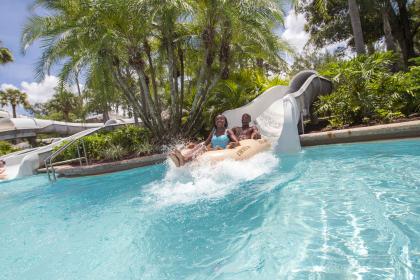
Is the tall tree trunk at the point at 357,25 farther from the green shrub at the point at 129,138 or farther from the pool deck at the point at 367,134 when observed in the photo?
the green shrub at the point at 129,138

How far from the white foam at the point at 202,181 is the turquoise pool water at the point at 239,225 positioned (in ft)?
0.07

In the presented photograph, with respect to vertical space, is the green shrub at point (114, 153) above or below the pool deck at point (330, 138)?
above

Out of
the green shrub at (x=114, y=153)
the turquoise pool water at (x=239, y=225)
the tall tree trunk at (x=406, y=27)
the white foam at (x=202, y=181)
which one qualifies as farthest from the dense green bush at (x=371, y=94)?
the tall tree trunk at (x=406, y=27)

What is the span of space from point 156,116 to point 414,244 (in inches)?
363

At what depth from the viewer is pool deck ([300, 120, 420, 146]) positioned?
6.90 m

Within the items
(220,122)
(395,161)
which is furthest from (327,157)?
(220,122)

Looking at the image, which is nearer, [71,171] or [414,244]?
[414,244]

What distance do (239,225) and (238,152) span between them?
2.17 meters

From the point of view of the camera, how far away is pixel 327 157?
22.1 ft

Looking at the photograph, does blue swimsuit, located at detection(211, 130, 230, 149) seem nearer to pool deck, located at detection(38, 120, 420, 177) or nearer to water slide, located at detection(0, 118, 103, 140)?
pool deck, located at detection(38, 120, 420, 177)

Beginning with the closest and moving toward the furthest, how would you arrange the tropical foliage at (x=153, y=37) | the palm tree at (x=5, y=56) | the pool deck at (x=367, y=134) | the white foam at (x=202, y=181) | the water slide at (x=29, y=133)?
the white foam at (x=202, y=181), the pool deck at (x=367, y=134), the tropical foliage at (x=153, y=37), the water slide at (x=29, y=133), the palm tree at (x=5, y=56)

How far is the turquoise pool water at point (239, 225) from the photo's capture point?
258cm

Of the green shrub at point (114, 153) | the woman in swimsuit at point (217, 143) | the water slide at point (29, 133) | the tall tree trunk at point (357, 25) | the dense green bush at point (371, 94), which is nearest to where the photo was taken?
the woman in swimsuit at point (217, 143)

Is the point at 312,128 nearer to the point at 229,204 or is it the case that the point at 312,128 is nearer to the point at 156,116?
the point at 156,116
